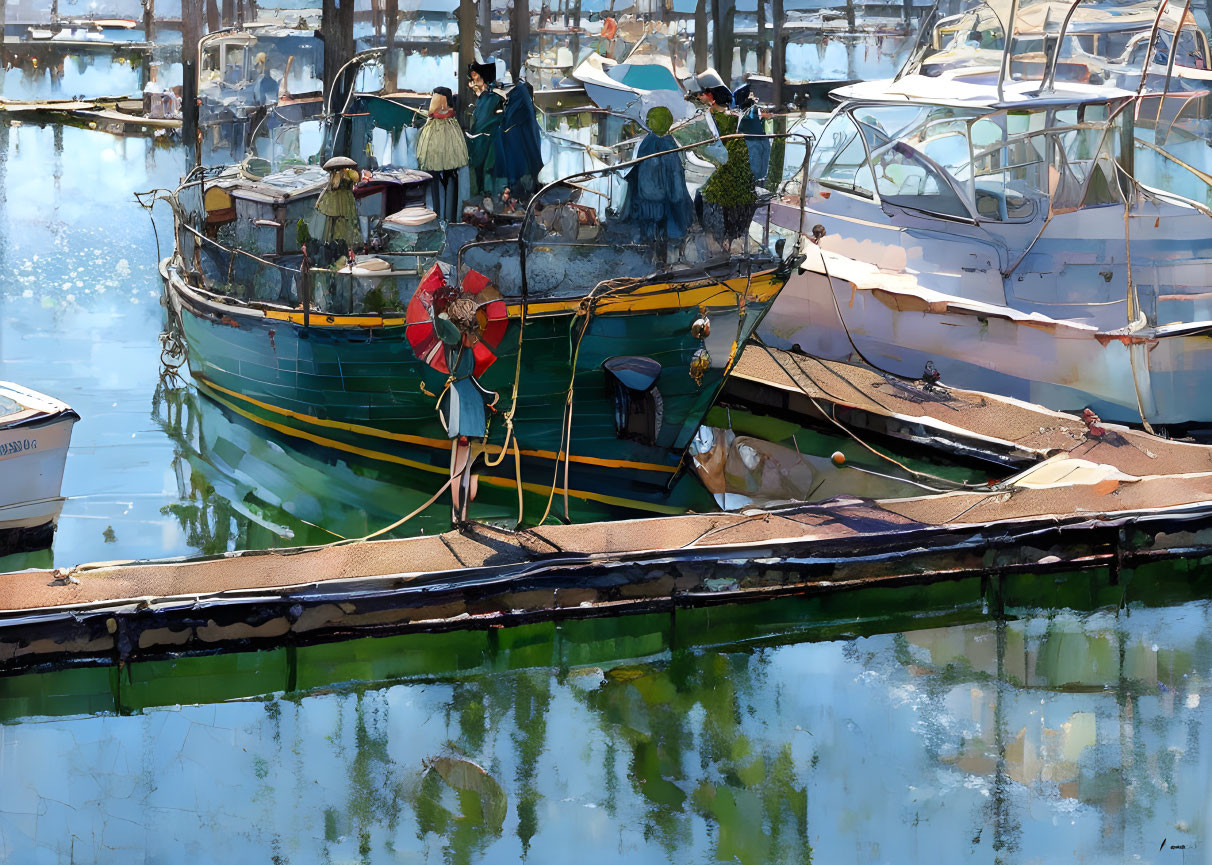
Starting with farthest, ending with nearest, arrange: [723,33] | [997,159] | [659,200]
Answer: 1. [723,33]
2. [997,159]
3. [659,200]

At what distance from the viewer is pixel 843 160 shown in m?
12.9

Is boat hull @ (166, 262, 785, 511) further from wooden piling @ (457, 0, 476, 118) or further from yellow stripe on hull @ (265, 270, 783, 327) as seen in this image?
wooden piling @ (457, 0, 476, 118)

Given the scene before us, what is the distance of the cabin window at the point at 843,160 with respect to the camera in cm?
1256

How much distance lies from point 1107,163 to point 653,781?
7448 mm

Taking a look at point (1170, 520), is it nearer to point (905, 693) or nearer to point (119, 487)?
point (905, 693)

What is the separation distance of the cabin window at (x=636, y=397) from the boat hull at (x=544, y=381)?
0.04 metres

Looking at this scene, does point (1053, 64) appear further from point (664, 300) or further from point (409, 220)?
point (409, 220)

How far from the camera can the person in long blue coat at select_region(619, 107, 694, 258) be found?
920cm

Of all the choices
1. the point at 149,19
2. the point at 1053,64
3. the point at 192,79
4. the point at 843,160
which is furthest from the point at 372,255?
the point at 149,19

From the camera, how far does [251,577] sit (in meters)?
7.52

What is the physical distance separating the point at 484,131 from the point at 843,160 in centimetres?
411

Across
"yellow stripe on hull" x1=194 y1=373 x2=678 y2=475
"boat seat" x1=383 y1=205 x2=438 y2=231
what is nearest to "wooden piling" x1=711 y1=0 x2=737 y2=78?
"boat seat" x1=383 y1=205 x2=438 y2=231

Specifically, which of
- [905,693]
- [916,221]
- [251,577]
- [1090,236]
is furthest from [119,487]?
[1090,236]

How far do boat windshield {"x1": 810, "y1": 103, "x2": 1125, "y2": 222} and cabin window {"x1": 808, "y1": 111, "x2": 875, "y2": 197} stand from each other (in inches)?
0.5
